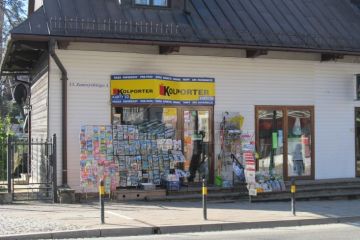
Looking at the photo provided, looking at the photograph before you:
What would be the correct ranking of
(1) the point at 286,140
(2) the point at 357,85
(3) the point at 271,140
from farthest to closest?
1. (2) the point at 357,85
2. (1) the point at 286,140
3. (3) the point at 271,140

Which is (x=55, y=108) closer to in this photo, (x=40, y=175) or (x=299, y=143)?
(x=40, y=175)

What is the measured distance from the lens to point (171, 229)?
1116cm

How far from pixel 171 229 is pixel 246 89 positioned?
704cm

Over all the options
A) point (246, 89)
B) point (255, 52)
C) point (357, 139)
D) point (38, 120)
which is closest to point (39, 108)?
point (38, 120)

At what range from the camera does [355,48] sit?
18.0 m

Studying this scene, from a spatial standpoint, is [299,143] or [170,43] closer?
[170,43]

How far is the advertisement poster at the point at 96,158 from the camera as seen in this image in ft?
48.7

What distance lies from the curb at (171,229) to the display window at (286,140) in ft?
15.6

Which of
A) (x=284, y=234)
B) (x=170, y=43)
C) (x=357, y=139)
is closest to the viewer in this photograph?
(x=284, y=234)

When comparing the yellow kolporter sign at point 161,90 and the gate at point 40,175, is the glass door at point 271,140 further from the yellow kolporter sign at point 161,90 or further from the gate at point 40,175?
the gate at point 40,175

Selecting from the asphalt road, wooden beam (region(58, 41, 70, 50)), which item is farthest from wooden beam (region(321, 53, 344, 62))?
wooden beam (region(58, 41, 70, 50))

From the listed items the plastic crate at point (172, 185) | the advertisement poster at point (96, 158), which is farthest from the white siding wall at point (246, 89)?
the plastic crate at point (172, 185)

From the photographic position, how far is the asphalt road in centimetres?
1050

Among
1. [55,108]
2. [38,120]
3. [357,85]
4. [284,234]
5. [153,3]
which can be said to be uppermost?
[153,3]
